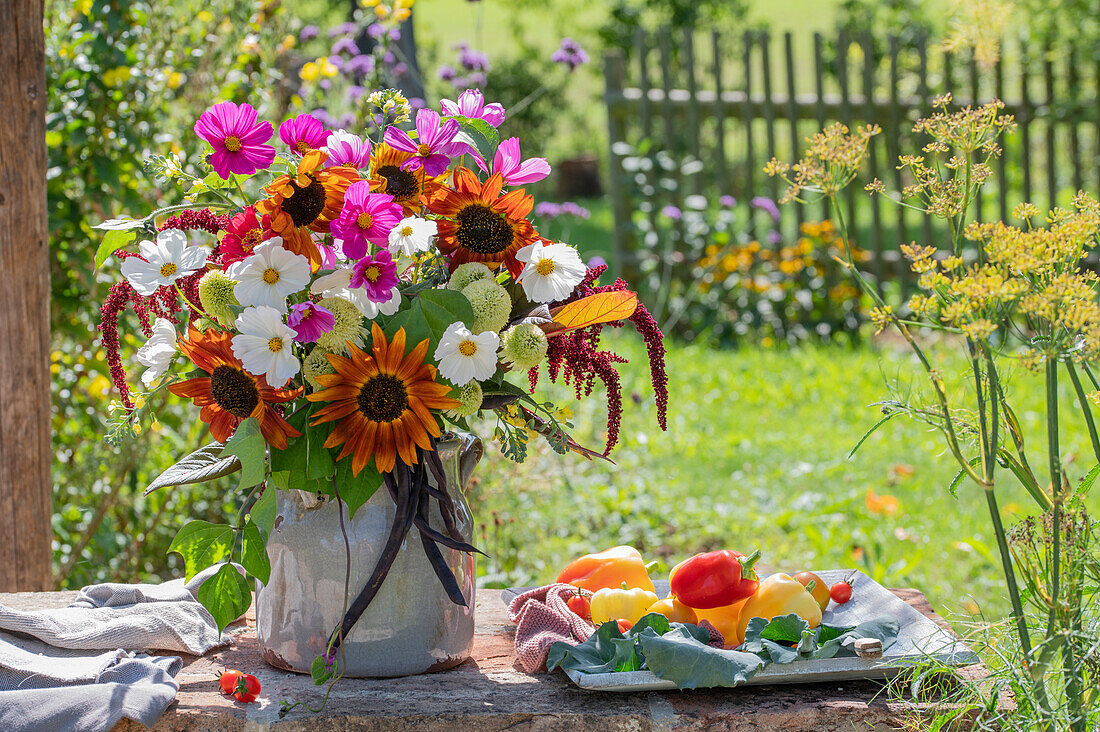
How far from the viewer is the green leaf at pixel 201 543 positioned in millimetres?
1222

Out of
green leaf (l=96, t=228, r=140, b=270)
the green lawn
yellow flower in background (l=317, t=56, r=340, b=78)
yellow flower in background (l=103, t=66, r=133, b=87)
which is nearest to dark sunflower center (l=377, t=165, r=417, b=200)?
green leaf (l=96, t=228, r=140, b=270)

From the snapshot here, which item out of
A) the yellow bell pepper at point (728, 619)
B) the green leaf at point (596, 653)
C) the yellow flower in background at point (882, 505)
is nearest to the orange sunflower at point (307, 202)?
the green leaf at point (596, 653)

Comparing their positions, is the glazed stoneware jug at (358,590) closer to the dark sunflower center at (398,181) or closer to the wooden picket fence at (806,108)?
the dark sunflower center at (398,181)

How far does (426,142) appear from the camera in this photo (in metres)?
1.21

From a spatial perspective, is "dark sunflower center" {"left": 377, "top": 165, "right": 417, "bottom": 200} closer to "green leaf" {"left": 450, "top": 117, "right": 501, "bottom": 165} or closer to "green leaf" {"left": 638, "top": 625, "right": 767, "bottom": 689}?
"green leaf" {"left": 450, "top": 117, "right": 501, "bottom": 165}

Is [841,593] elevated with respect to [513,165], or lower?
lower

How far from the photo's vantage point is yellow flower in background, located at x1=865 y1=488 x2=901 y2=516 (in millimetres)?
3262

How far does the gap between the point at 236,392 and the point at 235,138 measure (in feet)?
0.97

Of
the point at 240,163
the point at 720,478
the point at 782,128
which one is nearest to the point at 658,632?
the point at 240,163

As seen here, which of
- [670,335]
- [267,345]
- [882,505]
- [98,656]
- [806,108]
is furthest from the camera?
[806,108]

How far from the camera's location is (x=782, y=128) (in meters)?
15.6

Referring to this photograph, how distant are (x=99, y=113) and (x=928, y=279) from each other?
2330 mm

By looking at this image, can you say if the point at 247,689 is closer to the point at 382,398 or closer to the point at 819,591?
the point at 382,398

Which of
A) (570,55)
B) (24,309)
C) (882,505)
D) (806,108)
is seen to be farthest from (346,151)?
(806,108)
